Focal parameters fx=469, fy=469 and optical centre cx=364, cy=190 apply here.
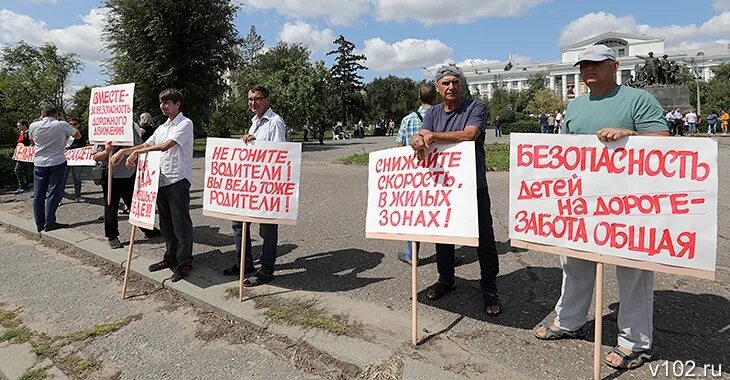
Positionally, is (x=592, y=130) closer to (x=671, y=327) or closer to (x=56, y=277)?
(x=671, y=327)

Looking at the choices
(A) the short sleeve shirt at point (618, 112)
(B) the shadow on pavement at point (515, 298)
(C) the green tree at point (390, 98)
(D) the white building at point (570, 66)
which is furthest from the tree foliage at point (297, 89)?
(D) the white building at point (570, 66)

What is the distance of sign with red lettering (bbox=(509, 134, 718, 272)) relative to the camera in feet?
8.59

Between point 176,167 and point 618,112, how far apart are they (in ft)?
13.2

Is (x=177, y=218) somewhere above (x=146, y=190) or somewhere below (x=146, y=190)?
below

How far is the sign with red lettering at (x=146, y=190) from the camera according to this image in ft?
15.6

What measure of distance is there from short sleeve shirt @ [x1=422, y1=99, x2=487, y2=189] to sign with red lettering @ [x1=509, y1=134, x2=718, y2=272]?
0.45 meters

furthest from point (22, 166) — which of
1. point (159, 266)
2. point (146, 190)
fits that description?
point (146, 190)

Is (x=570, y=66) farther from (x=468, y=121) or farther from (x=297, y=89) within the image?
(x=468, y=121)

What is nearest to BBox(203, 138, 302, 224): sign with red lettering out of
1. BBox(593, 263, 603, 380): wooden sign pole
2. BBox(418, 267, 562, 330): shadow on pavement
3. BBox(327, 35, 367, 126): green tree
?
BBox(418, 267, 562, 330): shadow on pavement

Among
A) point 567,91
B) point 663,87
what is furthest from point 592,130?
point 567,91

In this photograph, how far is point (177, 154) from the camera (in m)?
4.84

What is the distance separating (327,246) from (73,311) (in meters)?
2.86

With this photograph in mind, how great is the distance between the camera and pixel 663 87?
23.8 m

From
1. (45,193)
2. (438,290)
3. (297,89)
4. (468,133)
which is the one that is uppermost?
(297,89)
